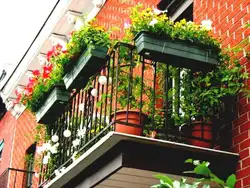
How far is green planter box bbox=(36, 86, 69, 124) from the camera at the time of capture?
340 inches

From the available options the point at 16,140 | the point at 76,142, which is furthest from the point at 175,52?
the point at 16,140

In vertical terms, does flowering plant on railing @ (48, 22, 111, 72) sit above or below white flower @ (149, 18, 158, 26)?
above

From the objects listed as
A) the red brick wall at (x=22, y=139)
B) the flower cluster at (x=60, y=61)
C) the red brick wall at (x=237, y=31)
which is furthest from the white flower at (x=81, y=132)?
the red brick wall at (x=22, y=139)

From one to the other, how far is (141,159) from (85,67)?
1.67 meters

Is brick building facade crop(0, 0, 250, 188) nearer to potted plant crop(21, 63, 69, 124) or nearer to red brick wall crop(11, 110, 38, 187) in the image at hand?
potted plant crop(21, 63, 69, 124)

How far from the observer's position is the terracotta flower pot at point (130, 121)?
6.32 meters

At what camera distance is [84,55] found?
23.9 ft

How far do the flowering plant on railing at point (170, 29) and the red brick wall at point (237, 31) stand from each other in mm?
318

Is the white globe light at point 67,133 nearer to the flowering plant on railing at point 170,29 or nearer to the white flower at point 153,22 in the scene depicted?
the flowering plant on railing at point 170,29

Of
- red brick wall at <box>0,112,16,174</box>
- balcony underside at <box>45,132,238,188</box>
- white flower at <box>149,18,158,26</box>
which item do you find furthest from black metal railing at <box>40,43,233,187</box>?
red brick wall at <box>0,112,16,174</box>

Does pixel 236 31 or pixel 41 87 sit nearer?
pixel 236 31

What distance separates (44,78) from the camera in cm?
910

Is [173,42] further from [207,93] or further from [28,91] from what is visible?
[28,91]

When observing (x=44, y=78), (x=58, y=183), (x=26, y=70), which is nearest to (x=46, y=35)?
(x=26, y=70)
